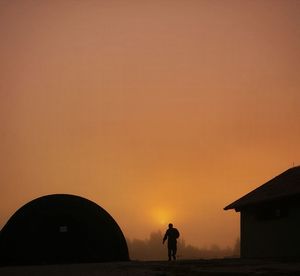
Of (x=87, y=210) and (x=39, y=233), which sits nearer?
(x=39, y=233)

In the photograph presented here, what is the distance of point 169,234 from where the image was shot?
77.8 feet

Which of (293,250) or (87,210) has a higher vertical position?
(87,210)

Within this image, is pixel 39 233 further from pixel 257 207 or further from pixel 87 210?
pixel 257 207

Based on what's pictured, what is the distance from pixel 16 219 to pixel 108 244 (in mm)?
4811

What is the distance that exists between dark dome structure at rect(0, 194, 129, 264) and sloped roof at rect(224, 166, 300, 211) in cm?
651

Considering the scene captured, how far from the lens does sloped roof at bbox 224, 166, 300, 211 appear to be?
67.8 ft

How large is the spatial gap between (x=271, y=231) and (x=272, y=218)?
0.61 m

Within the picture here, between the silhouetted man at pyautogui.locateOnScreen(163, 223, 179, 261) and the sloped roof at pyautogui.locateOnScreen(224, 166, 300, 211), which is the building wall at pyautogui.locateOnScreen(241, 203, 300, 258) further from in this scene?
the silhouetted man at pyautogui.locateOnScreen(163, 223, 179, 261)

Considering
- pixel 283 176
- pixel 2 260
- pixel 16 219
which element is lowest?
pixel 2 260

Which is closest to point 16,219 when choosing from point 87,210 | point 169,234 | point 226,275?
point 87,210

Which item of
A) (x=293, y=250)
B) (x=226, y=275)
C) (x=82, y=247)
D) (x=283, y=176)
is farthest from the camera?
(x=283, y=176)

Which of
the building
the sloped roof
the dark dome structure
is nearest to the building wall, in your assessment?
the building

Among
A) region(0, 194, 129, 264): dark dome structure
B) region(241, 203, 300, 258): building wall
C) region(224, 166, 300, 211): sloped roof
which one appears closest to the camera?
region(241, 203, 300, 258): building wall

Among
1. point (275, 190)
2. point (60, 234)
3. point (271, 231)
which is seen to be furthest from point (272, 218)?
point (60, 234)
